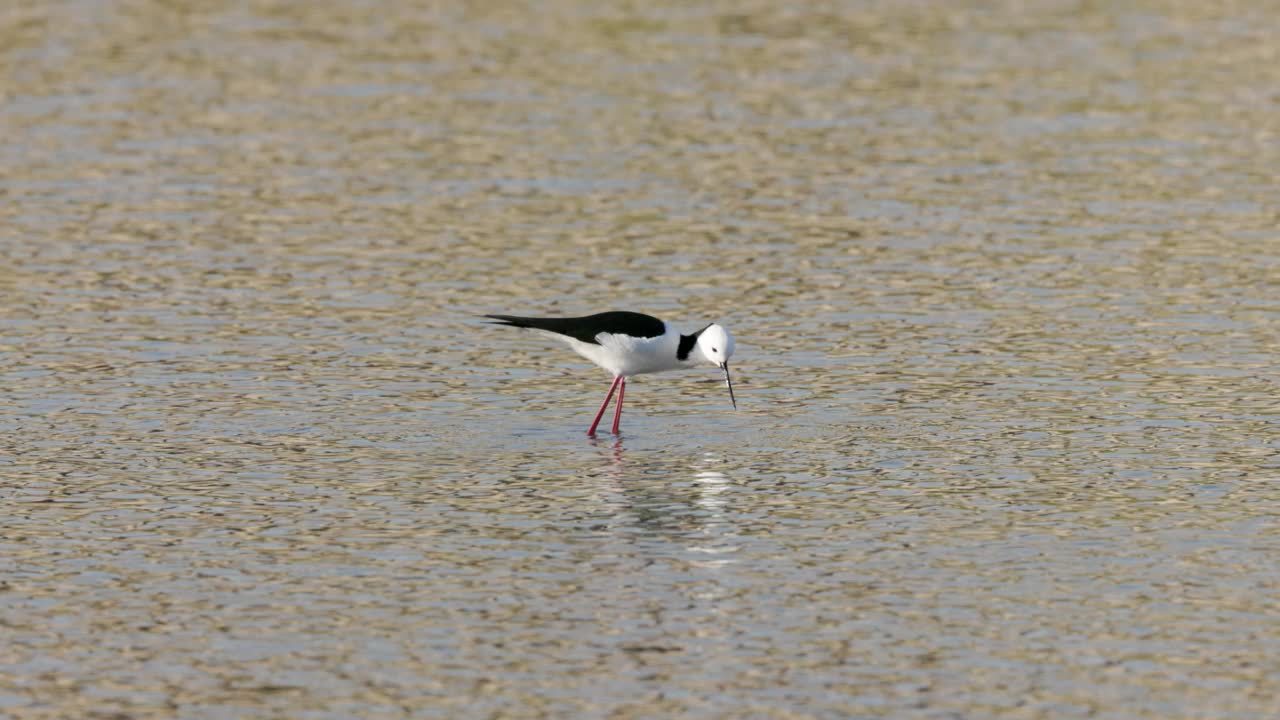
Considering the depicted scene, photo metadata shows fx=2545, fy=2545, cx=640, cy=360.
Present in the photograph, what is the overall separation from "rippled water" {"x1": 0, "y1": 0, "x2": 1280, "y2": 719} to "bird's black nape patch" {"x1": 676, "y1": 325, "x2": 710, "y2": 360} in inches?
25.7

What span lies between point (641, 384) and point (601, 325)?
8.64ft

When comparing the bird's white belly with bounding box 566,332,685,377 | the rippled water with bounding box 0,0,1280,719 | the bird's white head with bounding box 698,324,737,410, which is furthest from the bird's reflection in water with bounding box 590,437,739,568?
the bird's white head with bounding box 698,324,737,410

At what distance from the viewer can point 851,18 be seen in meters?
41.9

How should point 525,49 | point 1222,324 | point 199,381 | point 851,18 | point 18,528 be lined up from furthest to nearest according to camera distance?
1. point 851,18
2. point 525,49
3. point 1222,324
4. point 199,381
5. point 18,528

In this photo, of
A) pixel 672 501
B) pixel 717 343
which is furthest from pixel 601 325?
pixel 672 501

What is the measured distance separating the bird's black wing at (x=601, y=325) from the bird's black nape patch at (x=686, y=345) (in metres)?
0.16

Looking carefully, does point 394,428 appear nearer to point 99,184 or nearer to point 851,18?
point 99,184

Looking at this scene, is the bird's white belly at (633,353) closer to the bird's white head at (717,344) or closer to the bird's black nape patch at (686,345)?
the bird's black nape patch at (686,345)

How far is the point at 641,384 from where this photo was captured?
21062 millimetres

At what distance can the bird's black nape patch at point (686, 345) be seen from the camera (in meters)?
18.4

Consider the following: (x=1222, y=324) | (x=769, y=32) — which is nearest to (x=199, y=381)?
(x=1222, y=324)

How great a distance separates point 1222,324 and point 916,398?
379cm

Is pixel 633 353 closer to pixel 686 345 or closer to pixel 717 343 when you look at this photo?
pixel 686 345

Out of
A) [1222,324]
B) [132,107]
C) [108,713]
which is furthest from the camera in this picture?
[132,107]
